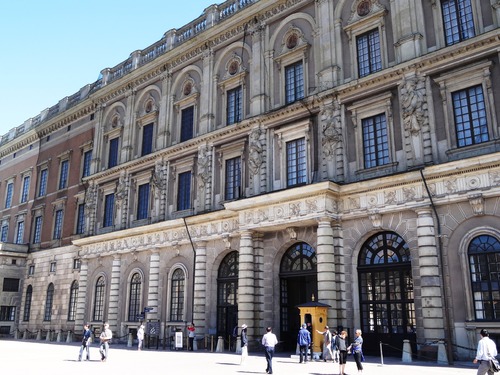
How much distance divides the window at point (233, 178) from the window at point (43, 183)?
83.2ft

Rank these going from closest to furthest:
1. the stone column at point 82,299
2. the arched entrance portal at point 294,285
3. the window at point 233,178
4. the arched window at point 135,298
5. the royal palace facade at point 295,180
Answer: the royal palace facade at point 295,180, the arched entrance portal at point 294,285, the window at point 233,178, the arched window at point 135,298, the stone column at point 82,299

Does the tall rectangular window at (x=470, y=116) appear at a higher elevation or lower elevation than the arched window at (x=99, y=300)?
higher

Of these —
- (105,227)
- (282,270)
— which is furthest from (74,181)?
(282,270)

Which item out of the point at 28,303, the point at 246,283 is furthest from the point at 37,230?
the point at 246,283

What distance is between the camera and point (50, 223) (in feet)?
151

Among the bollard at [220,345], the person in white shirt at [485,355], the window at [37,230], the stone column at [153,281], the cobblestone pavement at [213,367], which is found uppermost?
the window at [37,230]

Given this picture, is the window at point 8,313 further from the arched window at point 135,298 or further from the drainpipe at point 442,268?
the drainpipe at point 442,268

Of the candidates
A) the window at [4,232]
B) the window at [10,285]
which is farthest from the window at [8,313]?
the window at [4,232]

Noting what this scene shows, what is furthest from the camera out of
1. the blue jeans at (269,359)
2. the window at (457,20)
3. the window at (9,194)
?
the window at (9,194)

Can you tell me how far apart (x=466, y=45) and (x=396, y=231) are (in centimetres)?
902

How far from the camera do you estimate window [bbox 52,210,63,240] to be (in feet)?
147

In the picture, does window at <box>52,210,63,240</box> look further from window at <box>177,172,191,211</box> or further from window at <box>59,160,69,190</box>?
window at <box>177,172,191,211</box>

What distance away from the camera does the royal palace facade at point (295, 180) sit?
21312 mm

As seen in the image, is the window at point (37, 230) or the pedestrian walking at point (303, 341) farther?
the window at point (37, 230)
